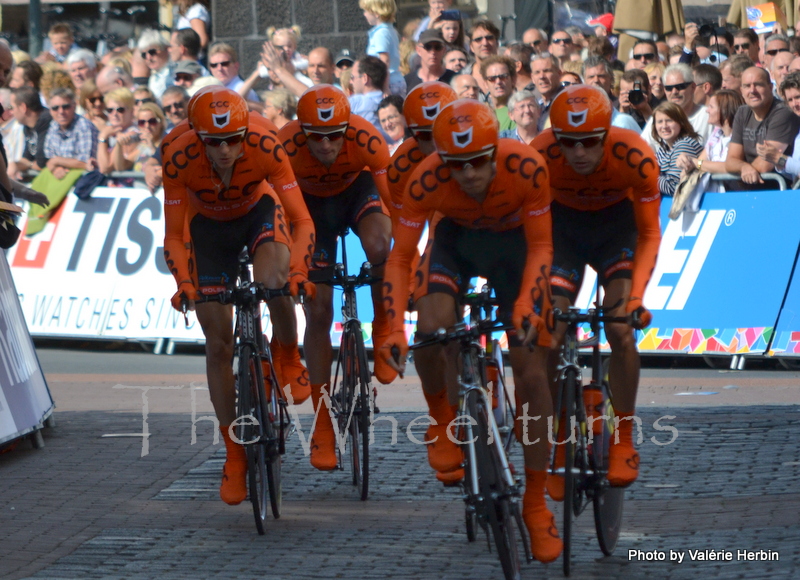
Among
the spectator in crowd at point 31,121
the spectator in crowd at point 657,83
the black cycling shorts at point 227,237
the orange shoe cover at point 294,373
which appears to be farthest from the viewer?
the spectator in crowd at point 31,121

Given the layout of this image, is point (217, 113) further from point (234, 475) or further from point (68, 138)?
point (68, 138)

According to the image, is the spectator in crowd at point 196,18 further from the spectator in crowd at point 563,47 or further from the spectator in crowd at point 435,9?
the spectator in crowd at point 563,47

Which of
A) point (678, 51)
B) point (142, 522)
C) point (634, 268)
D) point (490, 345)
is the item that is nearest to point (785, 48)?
point (678, 51)

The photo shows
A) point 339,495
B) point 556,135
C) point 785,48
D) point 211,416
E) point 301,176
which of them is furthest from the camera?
point 785,48

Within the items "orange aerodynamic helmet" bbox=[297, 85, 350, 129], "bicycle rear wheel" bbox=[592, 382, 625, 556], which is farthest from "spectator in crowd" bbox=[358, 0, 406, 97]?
"bicycle rear wheel" bbox=[592, 382, 625, 556]

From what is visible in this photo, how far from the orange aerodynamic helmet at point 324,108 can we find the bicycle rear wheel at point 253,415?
5.29ft

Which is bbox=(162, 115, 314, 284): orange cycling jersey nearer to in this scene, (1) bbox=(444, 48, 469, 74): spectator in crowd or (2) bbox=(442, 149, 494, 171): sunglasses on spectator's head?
(2) bbox=(442, 149, 494, 171): sunglasses on spectator's head

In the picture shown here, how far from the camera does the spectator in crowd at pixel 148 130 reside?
43.2 feet

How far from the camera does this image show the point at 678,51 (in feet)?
47.3

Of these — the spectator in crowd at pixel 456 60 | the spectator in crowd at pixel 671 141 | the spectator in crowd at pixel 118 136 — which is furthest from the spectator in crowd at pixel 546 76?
the spectator in crowd at pixel 118 136

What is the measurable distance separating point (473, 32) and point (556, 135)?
25.5 ft

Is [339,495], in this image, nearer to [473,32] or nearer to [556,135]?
[556,135]

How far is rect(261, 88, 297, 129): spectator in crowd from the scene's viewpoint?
12946 mm

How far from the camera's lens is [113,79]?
14.5 metres
